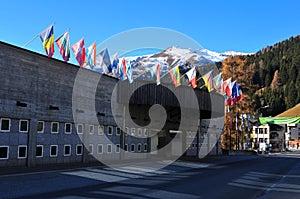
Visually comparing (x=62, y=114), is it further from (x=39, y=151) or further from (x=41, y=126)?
(x=39, y=151)

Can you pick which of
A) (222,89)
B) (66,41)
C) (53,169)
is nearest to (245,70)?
(222,89)

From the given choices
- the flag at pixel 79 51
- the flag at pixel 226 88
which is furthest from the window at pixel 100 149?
the flag at pixel 226 88

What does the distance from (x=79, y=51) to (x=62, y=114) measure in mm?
4371

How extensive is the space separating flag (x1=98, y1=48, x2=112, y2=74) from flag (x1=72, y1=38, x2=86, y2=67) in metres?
1.95

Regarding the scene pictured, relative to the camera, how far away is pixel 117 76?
2955cm

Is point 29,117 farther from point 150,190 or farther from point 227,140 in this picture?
point 227,140

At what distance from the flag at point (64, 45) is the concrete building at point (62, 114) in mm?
642

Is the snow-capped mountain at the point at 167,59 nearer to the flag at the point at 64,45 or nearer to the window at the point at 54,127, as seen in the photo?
the flag at the point at 64,45

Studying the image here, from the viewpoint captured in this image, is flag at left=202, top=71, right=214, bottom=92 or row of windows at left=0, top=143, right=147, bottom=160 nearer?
row of windows at left=0, top=143, right=147, bottom=160

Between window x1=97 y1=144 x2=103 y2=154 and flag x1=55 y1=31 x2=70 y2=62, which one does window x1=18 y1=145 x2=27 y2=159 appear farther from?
window x1=97 y1=144 x2=103 y2=154

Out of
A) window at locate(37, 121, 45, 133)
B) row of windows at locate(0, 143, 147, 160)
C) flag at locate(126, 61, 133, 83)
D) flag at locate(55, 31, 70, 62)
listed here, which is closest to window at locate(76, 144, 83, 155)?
row of windows at locate(0, 143, 147, 160)

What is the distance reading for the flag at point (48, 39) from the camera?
73.3ft

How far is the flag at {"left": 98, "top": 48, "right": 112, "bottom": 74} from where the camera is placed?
88.8ft

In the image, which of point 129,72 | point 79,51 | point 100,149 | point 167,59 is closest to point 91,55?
point 79,51
